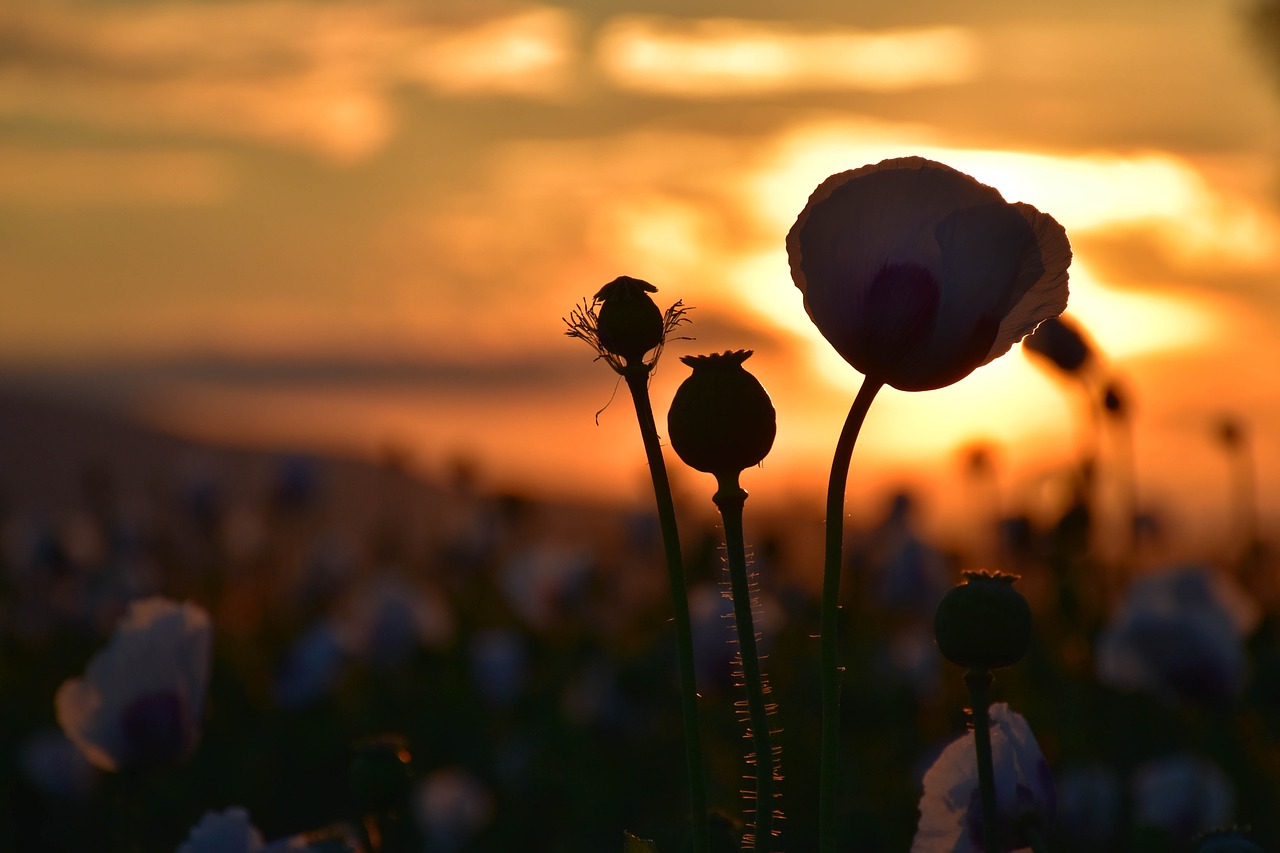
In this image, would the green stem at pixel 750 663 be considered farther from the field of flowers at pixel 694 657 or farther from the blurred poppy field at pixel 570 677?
the blurred poppy field at pixel 570 677

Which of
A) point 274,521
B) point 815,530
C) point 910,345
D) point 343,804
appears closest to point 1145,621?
point 910,345

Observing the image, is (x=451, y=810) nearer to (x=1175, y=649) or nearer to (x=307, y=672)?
(x=307, y=672)

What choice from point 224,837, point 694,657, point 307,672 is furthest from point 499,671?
point 224,837

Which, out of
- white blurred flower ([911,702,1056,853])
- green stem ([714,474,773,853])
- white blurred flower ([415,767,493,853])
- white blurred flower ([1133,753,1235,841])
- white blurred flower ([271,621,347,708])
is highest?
green stem ([714,474,773,853])

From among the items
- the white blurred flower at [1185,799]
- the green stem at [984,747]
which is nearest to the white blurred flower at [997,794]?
the green stem at [984,747]

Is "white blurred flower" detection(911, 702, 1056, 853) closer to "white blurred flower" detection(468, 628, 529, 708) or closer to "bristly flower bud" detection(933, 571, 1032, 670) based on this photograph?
"bristly flower bud" detection(933, 571, 1032, 670)

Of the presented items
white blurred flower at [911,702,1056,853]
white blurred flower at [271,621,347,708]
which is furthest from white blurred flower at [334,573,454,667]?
white blurred flower at [911,702,1056,853]
